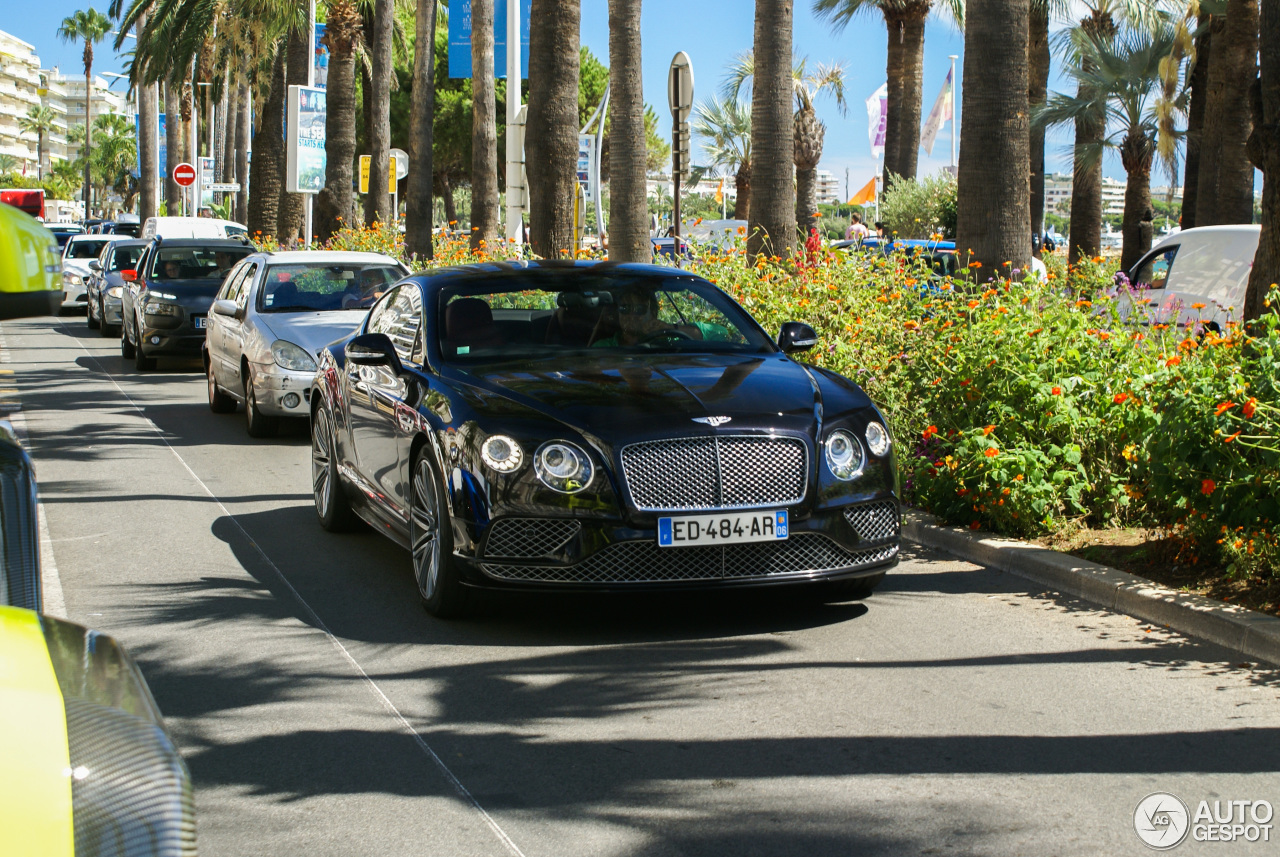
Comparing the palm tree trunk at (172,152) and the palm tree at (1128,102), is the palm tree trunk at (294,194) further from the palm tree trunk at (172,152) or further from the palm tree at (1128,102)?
the palm tree trunk at (172,152)

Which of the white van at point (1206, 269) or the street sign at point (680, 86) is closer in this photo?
the street sign at point (680, 86)

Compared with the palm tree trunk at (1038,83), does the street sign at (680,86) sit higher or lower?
lower

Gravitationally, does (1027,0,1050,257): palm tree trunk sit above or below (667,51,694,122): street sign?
above

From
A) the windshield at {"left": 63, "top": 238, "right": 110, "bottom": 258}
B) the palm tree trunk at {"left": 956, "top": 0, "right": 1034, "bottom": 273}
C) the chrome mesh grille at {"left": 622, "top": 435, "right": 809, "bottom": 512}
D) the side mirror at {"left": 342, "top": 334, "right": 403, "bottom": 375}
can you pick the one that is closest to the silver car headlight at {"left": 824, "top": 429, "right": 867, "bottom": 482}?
the chrome mesh grille at {"left": 622, "top": 435, "right": 809, "bottom": 512}

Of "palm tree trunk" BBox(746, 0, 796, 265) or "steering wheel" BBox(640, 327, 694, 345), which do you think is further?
"palm tree trunk" BBox(746, 0, 796, 265)

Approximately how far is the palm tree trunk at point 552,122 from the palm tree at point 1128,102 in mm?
18777

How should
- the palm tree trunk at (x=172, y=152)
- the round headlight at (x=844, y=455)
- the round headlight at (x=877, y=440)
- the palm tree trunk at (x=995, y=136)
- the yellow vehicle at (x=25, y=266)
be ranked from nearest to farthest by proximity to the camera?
the yellow vehicle at (x=25, y=266), the round headlight at (x=844, y=455), the round headlight at (x=877, y=440), the palm tree trunk at (x=995, y=136), the palm tree trunk at (x=172, y=152)

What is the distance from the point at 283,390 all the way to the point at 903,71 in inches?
1234

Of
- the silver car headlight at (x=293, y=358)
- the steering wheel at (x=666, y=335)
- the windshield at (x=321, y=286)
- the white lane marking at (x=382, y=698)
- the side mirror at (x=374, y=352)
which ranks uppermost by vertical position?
the windshield at (x=321, y=286)

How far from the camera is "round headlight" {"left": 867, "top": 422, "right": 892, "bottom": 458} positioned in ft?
21.0

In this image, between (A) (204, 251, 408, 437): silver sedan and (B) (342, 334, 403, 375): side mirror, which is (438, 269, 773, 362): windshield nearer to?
(B) (342, 334, 403, 375): side mirror

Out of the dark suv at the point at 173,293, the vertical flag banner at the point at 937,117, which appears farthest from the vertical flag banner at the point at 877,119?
the dark suv at the point at 173,293

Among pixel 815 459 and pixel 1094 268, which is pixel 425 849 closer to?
pixel 815 459

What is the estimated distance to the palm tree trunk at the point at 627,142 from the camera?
15.5m
